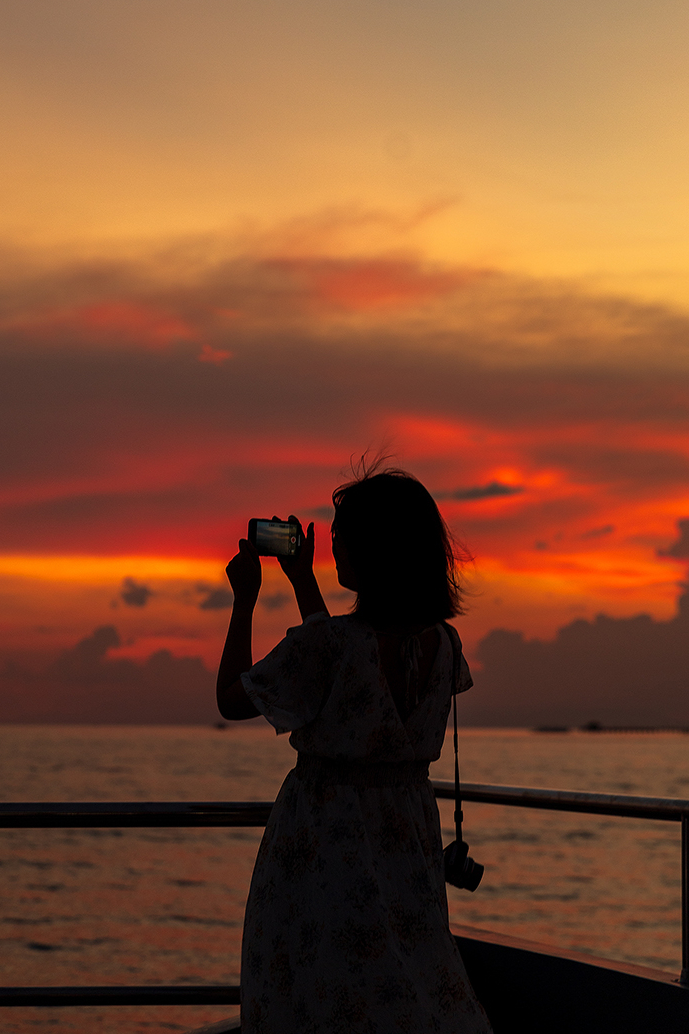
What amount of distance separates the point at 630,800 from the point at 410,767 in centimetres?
117

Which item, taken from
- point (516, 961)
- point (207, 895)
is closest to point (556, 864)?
point (207, 895)

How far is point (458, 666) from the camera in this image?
2.39m

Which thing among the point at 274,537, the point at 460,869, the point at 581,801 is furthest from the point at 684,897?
the point at 274,537

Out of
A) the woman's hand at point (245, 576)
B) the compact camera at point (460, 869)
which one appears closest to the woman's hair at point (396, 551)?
the woman's hand at point (245, 576)

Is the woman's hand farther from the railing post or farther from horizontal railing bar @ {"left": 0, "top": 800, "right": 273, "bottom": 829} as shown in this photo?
the railing post

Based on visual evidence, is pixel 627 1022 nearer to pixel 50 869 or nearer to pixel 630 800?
pixel 630 800

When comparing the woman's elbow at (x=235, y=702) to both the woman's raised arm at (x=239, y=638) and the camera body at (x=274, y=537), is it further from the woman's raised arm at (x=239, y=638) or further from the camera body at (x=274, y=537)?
the camera body at (x=274, y=537)

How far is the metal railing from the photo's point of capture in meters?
3.05

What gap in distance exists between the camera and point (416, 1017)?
7.03 feet

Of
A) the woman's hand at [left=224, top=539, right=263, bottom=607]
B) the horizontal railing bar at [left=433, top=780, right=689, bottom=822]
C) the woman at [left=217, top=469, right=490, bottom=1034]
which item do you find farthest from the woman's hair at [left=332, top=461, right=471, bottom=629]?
the horizontal railing bar at [left=433, top=780, right=689, bottom=822]

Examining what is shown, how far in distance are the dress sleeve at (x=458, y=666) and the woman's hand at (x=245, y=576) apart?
41 cm

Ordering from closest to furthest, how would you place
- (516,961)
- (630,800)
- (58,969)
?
(630,800) < (516,961) < (58,969)

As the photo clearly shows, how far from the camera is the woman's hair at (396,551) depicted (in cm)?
220

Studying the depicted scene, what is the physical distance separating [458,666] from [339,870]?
511 millimetres
